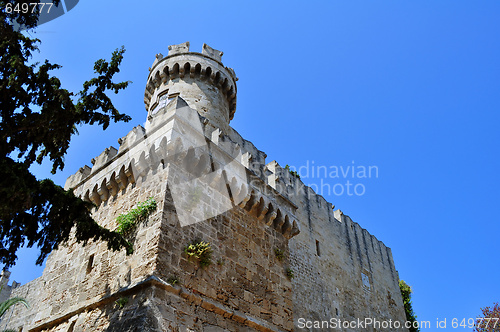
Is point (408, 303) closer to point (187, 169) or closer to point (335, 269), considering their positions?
point (335, 269)

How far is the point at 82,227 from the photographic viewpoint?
5938mm

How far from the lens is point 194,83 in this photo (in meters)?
13.1

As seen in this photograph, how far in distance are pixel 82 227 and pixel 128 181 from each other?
219 centimetres

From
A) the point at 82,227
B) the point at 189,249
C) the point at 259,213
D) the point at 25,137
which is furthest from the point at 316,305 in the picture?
the point at 25,137

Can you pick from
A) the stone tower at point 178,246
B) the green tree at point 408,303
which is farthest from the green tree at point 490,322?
the stone tower at point 178,246

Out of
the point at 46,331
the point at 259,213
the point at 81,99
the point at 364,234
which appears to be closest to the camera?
the point at 81,99

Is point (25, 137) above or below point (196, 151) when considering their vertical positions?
below

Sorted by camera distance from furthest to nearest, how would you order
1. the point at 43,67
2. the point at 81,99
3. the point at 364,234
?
the point at 364,234, the point at 81,99, the point at 43,67

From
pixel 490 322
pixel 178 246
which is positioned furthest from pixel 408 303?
pixel 178 246

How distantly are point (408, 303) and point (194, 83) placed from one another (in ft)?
50.1

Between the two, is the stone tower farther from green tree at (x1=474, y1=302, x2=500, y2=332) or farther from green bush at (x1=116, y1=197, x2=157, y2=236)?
green tree at (x1=474, y1=302, x2=500, y2=332)

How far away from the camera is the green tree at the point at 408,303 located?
19156mm

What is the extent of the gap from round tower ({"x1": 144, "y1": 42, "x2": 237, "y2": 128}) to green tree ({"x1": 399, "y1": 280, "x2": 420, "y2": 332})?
13.2m

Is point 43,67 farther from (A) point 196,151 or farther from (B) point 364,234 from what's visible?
(B) point 364,234
